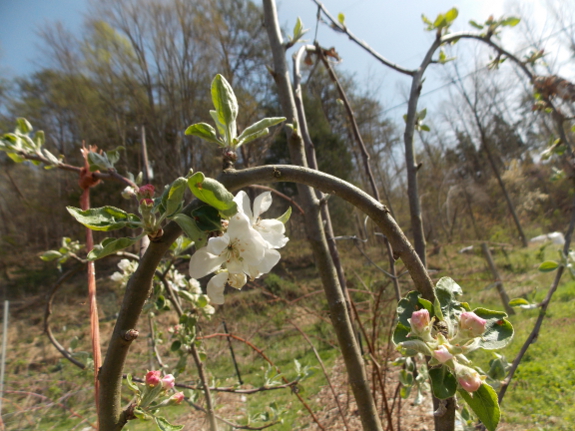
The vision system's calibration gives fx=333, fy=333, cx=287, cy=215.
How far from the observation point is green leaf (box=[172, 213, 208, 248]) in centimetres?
32

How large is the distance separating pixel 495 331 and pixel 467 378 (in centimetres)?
8

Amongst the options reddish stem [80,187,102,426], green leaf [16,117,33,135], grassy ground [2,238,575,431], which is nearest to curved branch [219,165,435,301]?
reddish stem [80,187,102,426]

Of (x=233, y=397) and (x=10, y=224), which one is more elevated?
(x=10, y=224)

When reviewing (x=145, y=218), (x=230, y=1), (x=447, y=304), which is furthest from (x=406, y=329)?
(x=230, y=1)

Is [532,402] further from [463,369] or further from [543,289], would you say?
[543,289]

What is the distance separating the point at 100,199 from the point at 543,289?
32.1 feet

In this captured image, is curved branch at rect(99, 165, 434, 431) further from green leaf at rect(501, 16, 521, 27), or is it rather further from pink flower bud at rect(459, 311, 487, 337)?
green leaf at rect(501, 16, 521, 27)

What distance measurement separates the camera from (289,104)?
3.03ft

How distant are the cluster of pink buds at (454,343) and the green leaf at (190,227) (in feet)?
0.77

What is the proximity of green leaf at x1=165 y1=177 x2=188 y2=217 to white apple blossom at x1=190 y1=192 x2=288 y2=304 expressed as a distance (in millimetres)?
51

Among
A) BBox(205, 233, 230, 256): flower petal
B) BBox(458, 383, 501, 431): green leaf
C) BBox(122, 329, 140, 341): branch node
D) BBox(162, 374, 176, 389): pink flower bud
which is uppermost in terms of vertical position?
BBox(205, 233, 230, 256): flower petal

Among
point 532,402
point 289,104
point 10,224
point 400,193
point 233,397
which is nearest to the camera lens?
point 289,104

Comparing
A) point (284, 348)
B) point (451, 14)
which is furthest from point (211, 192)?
point (284, 348)

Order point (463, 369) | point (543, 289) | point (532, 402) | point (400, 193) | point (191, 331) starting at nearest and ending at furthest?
point (463, 369), point (191, 331), point (532, 402), point (543, 289), point (400, 193)
